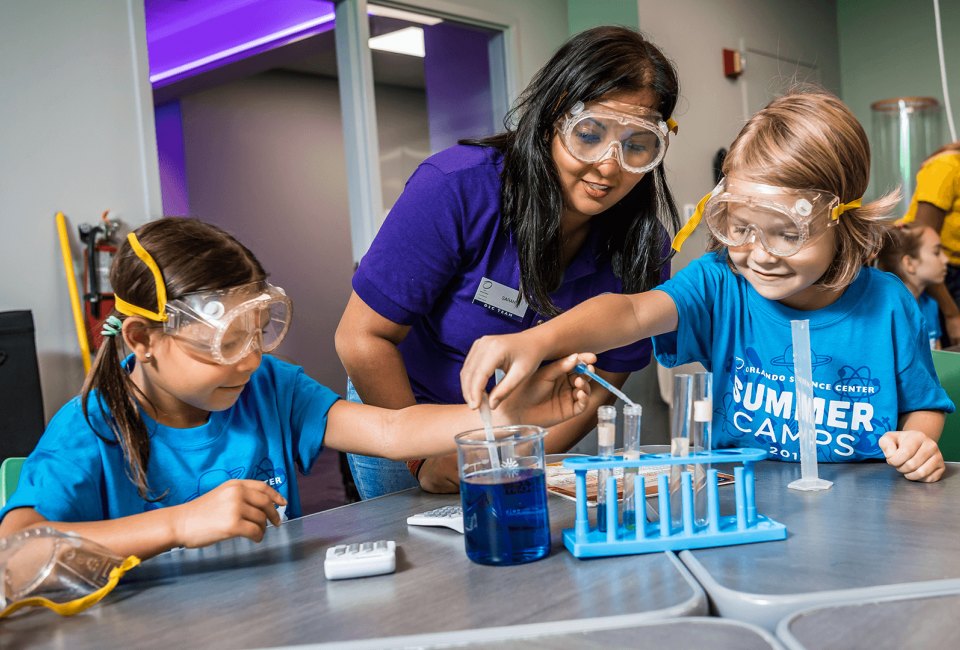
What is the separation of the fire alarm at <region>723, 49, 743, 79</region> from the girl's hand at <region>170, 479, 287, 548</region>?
4.58 meters

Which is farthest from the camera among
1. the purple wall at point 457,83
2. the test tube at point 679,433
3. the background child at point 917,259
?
the purple wall at point 457,83

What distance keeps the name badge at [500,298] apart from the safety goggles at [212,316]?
42cm

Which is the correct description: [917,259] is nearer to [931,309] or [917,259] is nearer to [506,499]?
[931,309]

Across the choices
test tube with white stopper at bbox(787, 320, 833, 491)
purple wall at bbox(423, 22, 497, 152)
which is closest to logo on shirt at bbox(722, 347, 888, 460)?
test tube with white stopper at bbox(787, 320, 833, 491)

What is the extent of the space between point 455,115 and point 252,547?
395 centimetres

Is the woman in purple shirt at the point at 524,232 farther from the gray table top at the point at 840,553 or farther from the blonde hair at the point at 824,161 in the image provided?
the gray table top at the point at 840,553

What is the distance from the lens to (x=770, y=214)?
1.39m

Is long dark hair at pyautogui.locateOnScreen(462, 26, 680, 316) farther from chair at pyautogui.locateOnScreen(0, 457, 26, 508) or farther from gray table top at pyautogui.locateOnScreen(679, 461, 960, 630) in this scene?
chair at pyautogui.locateOnScreen(0, 457, 26, 508)

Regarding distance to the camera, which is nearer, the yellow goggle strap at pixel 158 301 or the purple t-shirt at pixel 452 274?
the yellow goggle strap at pixel 158 301

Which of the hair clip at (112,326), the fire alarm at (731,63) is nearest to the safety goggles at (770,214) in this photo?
the hair clip at (112,326)

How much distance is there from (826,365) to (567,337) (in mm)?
517

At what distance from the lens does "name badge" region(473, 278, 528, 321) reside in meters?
1.58

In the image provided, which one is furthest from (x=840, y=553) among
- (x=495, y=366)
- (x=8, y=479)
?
(x=8, y=479)

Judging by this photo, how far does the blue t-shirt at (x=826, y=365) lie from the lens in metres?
1.46
